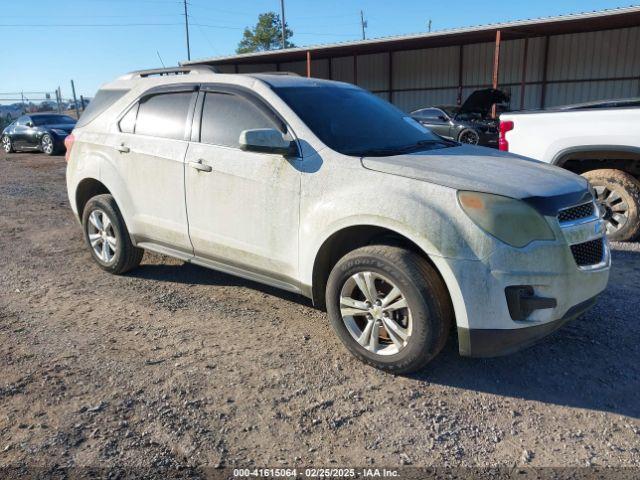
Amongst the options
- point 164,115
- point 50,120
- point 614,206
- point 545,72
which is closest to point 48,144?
point 50,120

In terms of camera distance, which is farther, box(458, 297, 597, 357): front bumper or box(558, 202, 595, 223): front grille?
box(558, 202, 595, 223): front grille

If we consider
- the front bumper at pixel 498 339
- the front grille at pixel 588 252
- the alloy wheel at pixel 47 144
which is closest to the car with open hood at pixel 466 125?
the alloy wheel at pixel 47 144

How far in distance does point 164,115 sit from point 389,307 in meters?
2.63

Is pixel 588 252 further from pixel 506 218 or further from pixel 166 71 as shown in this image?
pixel 166 71

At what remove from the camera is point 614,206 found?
607cm

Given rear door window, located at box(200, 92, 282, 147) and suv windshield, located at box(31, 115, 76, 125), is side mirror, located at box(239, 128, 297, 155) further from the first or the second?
suv windshield, located at box(31, 115, 76, 125)

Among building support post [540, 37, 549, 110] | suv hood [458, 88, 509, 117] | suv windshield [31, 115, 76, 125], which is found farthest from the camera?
building support post [540, 37, 549, 110]

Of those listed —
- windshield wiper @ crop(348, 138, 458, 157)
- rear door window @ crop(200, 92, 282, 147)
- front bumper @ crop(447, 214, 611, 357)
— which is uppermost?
rear door window @ crop(200, 92, 282, 147)

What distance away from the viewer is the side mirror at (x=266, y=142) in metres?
3.60

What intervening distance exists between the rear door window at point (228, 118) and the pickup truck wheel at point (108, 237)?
1376 mm

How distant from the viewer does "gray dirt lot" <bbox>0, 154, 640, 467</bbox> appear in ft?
8.77

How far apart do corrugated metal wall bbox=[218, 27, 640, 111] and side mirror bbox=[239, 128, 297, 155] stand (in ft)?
59.0

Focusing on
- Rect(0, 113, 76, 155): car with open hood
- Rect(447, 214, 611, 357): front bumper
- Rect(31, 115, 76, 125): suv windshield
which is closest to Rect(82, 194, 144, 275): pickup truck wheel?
Rect(447, 214, 611, 357): front bumper

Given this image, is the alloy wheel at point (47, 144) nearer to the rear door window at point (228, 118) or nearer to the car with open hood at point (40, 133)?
the car with open hood at point (40, 133)
